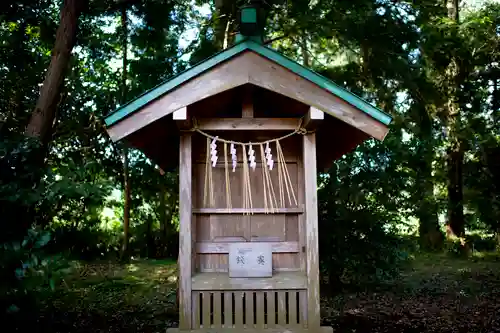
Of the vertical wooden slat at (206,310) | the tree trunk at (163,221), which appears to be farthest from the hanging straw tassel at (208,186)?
the tree trunk at (163,221)

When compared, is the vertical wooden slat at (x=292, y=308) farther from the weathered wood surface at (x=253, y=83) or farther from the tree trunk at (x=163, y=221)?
the tree trunk at (x=163, y=221)

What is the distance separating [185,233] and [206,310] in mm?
649

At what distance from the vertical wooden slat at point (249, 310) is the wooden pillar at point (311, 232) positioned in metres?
0.47

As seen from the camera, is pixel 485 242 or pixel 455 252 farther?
pixel 485 242

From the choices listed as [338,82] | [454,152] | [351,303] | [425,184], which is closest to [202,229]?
[351,303]

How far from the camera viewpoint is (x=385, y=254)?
745 cm

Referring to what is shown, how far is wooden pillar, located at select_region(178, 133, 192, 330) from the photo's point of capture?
12.0 ft

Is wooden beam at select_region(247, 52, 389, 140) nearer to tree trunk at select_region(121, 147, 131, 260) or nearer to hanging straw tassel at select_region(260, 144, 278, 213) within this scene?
hanging straw tassel at select_region(260, 144, 278, 213)

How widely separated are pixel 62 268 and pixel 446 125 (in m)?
11.2

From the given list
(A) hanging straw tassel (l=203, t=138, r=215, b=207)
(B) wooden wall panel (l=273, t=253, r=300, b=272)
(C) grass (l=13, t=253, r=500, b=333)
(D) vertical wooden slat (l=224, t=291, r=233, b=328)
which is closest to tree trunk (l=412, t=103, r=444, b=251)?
(C) grass (l=13, t=253, r=500, b=333)

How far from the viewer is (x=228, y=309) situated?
3.74 m

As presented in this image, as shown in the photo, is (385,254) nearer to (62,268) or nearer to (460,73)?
(62,268)

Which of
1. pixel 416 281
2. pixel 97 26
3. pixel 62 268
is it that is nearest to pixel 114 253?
pixel 97 26

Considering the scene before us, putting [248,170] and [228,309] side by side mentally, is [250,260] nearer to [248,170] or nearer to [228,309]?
[228,309]
